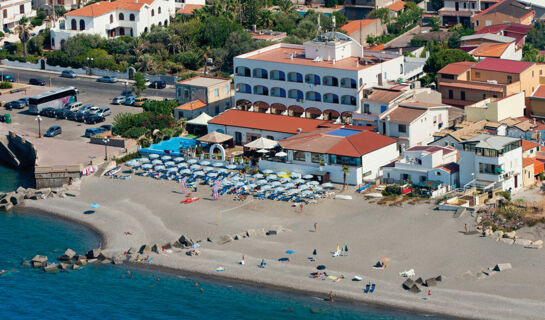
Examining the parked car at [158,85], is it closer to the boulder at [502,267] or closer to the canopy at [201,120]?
the canopy at [201,120]

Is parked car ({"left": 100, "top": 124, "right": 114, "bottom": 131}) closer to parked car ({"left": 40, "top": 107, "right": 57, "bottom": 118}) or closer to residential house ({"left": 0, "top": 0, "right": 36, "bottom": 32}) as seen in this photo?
parked car ({"left": 40, "top": 107, "right": 57, "bottom": 118})

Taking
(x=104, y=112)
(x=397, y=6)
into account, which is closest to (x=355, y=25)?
(x=397, y=6)

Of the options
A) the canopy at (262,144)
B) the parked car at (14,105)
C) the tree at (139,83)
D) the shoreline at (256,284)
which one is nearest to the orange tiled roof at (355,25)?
the tree at (139,83)

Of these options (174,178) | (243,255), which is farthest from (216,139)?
(243,255)

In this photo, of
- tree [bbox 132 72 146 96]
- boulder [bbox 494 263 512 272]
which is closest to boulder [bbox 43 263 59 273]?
boulder [bbox 494 263 512 272]

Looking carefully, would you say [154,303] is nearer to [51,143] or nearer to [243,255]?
[243,255]

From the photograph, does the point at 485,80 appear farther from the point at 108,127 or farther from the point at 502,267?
the point at 502,267

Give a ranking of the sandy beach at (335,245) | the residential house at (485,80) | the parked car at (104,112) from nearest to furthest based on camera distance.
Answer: the sandy beach at (335,245) → the residential house at (485,80) → the parked car at (104,112)
